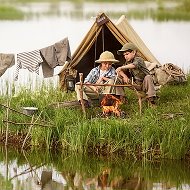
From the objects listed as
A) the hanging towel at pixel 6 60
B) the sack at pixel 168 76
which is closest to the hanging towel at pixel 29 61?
the hanging towel at pixel 6 60

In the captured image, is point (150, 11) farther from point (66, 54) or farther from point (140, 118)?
point (140, 118)

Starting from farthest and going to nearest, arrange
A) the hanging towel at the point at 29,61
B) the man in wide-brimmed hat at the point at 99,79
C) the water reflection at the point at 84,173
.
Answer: the hanging towel at the point at 29,61 < the man in wide-brimmed hat at the point at 99,79 < the water reflection at the point at 84,173

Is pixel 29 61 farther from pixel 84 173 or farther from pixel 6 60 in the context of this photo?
pixel 84 173

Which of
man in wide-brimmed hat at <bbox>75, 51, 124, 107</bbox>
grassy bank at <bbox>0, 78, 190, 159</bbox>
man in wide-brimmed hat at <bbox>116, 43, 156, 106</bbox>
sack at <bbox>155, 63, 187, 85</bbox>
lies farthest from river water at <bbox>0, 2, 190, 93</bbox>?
grassy bank at <bbox>0, 78, 190, 159</bbox>

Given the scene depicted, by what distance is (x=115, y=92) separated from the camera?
11.5m

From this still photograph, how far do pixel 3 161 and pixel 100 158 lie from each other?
1.10 m

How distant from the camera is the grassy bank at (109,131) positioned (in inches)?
404

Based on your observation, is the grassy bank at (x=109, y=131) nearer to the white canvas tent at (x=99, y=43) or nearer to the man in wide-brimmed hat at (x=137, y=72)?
the man in wide-brimmed hat at (x=137, y=72)

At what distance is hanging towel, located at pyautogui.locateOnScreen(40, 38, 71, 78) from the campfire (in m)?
1.63

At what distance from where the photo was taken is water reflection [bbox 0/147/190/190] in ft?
30.2

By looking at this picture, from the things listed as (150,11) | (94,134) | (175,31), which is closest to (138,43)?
(94,134)

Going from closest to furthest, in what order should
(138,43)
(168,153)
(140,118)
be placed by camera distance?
(168,153) → (140,118) → (138,43)

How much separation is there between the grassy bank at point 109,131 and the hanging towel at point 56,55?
111 cm

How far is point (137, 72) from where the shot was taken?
38.8ft
